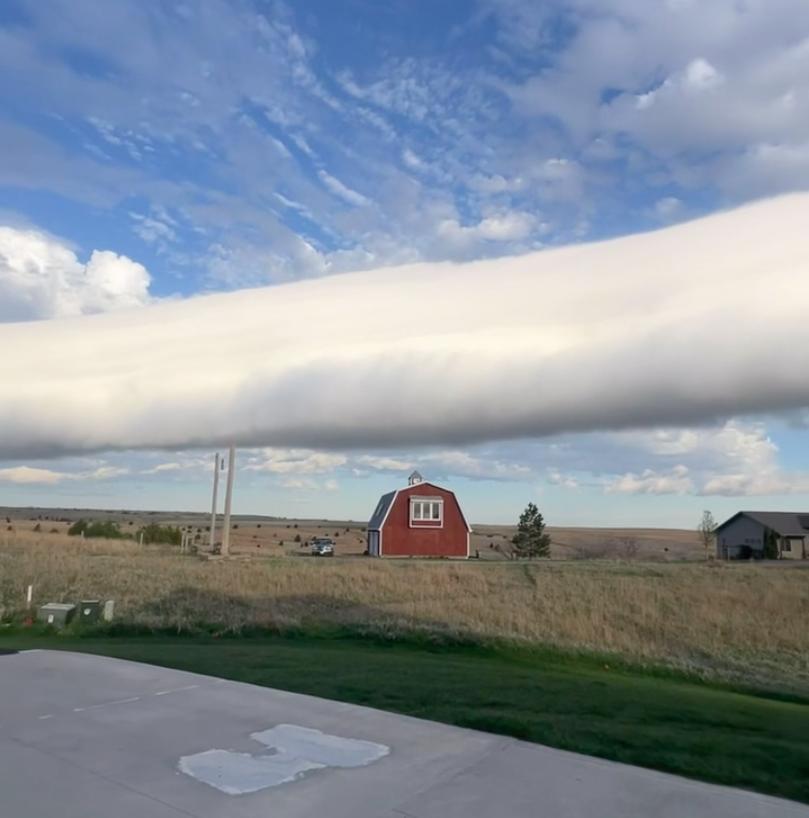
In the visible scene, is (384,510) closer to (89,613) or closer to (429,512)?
(429,512)

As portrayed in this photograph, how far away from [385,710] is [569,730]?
1683 mm

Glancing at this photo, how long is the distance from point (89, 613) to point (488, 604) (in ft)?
25.8

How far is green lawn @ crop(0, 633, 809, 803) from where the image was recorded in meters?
5.81

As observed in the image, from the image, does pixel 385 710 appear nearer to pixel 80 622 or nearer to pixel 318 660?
pixel 318 660

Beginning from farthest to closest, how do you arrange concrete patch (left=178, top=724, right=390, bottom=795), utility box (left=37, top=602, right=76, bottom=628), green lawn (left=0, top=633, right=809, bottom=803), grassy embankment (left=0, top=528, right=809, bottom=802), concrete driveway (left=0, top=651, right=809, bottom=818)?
1. utility box (left=37, top=602, right=76, bottom=628)
2. grassy embankment (left=0, top=528, right=809, bottom=802)
3. green lawn (left=0, top=633, right=809, bottom=803)
4. concrete patch (left=178, top=724, right=390, bottom=795)
5. concrete driveway (left=0, top=651, right=809, bottom=818)

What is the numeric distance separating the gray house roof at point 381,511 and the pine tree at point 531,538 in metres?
10.6

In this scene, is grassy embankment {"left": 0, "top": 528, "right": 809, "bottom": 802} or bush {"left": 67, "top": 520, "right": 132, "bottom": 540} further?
bush {"left": 67, "top": 520, "right": 132, "bottom": 540}

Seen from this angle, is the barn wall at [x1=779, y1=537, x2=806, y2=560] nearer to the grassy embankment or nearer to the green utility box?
the grassy embankment

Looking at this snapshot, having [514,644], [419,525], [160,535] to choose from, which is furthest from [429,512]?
[514,644]

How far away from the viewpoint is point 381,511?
4950 centimetres

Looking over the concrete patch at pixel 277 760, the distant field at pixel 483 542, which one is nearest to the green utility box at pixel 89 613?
the concrete patch at pixel 277 760

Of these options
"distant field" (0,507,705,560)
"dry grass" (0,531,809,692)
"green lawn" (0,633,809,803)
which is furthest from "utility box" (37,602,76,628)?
"distant field" (0,507,705,560)

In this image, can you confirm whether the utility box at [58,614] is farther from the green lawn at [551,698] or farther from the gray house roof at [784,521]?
the gray house roof at [784,521]

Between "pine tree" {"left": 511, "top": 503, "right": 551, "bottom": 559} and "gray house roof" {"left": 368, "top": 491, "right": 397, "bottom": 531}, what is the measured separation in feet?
34.8
